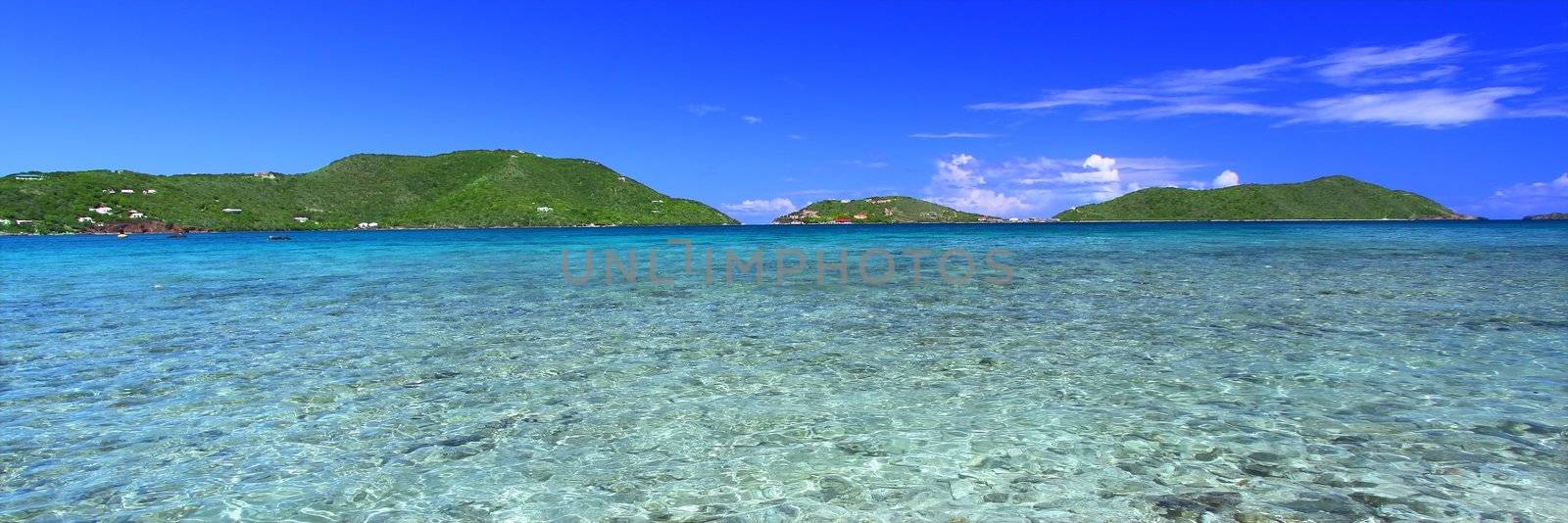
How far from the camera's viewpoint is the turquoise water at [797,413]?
7.45 metres

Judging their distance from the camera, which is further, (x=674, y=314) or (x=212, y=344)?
(x=674, y=314)

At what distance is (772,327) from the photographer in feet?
61.4

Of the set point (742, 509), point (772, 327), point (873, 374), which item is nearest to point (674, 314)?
point (772, 327)

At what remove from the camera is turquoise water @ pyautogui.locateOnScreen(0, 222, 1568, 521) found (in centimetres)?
745

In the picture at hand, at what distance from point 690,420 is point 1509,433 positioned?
9.86m

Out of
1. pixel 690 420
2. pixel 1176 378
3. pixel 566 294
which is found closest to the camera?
pixel 690 420

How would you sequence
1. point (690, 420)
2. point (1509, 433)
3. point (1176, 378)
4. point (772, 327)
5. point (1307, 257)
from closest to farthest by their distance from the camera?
point (1509, 433) → point (690, 420) → point (1176, 378) → point (772, 327) → point (1307, 257)

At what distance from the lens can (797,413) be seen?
34.7 ft

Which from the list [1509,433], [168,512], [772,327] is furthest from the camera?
[772,327]

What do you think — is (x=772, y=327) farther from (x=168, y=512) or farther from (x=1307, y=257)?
(x=1307, y=257)

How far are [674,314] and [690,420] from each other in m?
11.3

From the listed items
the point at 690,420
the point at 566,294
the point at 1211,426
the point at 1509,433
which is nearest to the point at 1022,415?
the point at 1211,426

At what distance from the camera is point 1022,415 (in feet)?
34.0

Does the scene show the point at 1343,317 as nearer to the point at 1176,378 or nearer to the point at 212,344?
the point at 1176,378
